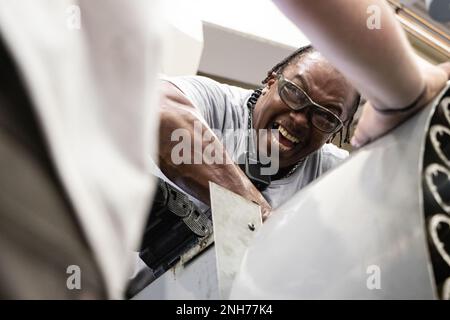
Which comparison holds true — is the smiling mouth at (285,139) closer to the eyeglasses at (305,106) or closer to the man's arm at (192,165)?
the eyeglasses at (305,106)

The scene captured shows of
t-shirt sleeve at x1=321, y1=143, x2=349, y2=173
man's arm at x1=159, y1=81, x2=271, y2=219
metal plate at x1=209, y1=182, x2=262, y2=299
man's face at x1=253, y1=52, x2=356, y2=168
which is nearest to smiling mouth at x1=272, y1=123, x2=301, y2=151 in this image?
man's face at x1=253, y1=52, x2=356, y2=168

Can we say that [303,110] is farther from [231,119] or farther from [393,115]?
[393,115]

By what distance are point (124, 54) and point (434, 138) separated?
0.28 metres

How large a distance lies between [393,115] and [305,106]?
0.74m

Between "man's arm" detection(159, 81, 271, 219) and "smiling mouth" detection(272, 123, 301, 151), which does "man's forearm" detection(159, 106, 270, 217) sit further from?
"smiling mouth" detection(272, 123, 301, 151)

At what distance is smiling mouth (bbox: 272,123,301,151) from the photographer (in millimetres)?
1212

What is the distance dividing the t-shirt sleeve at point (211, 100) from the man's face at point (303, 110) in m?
0.08

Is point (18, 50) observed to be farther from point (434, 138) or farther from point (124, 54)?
point (434, 138)

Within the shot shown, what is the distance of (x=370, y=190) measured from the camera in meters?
0.42

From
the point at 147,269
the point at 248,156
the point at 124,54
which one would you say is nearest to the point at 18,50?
the point at 124,54

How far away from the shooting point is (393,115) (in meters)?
0.45

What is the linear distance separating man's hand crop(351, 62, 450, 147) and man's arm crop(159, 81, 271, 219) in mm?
244

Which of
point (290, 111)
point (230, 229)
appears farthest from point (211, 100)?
point (230, 229)
